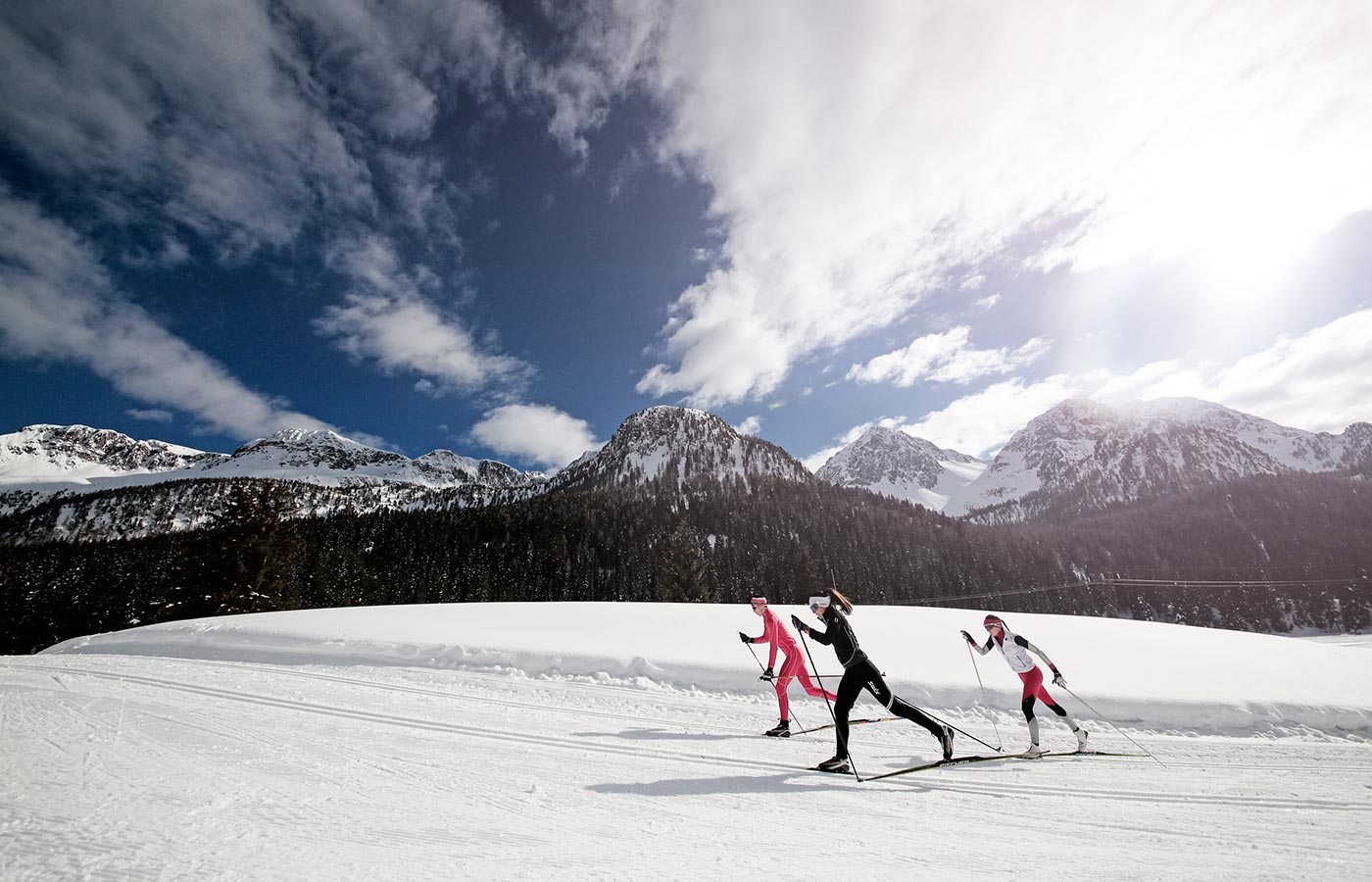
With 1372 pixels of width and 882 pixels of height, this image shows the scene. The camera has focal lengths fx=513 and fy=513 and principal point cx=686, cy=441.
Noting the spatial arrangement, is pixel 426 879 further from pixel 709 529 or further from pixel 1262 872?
pixel 709 529

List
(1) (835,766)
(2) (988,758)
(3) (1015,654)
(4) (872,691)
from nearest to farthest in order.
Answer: (1) (835,766)
(4) (872,691)
(2) (988,758)
(3) (1015,654)

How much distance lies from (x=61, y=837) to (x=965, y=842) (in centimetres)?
674

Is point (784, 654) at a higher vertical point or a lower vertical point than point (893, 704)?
higher

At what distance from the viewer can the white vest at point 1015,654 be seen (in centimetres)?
810

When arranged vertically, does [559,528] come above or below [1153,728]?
above

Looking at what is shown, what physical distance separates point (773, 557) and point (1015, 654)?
8920 cm

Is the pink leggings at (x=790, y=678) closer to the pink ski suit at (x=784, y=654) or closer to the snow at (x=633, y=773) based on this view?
the pink ski suit at (x=784, y=654)

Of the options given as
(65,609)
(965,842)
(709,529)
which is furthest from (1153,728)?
(709,529)

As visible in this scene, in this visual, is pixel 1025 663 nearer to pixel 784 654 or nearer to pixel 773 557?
pixel 784 654

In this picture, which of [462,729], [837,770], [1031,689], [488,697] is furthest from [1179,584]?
[462,729]

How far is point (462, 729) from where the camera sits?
7.28 meters

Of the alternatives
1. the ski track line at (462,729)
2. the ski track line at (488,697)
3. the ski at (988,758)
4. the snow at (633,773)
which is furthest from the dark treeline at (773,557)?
the ski at (988,758)

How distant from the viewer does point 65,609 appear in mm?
57500

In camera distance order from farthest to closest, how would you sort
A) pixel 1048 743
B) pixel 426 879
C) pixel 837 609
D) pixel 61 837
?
pixel 1048 743 → pixel 837 609 → pixel 61 837 → pixel 426 879
